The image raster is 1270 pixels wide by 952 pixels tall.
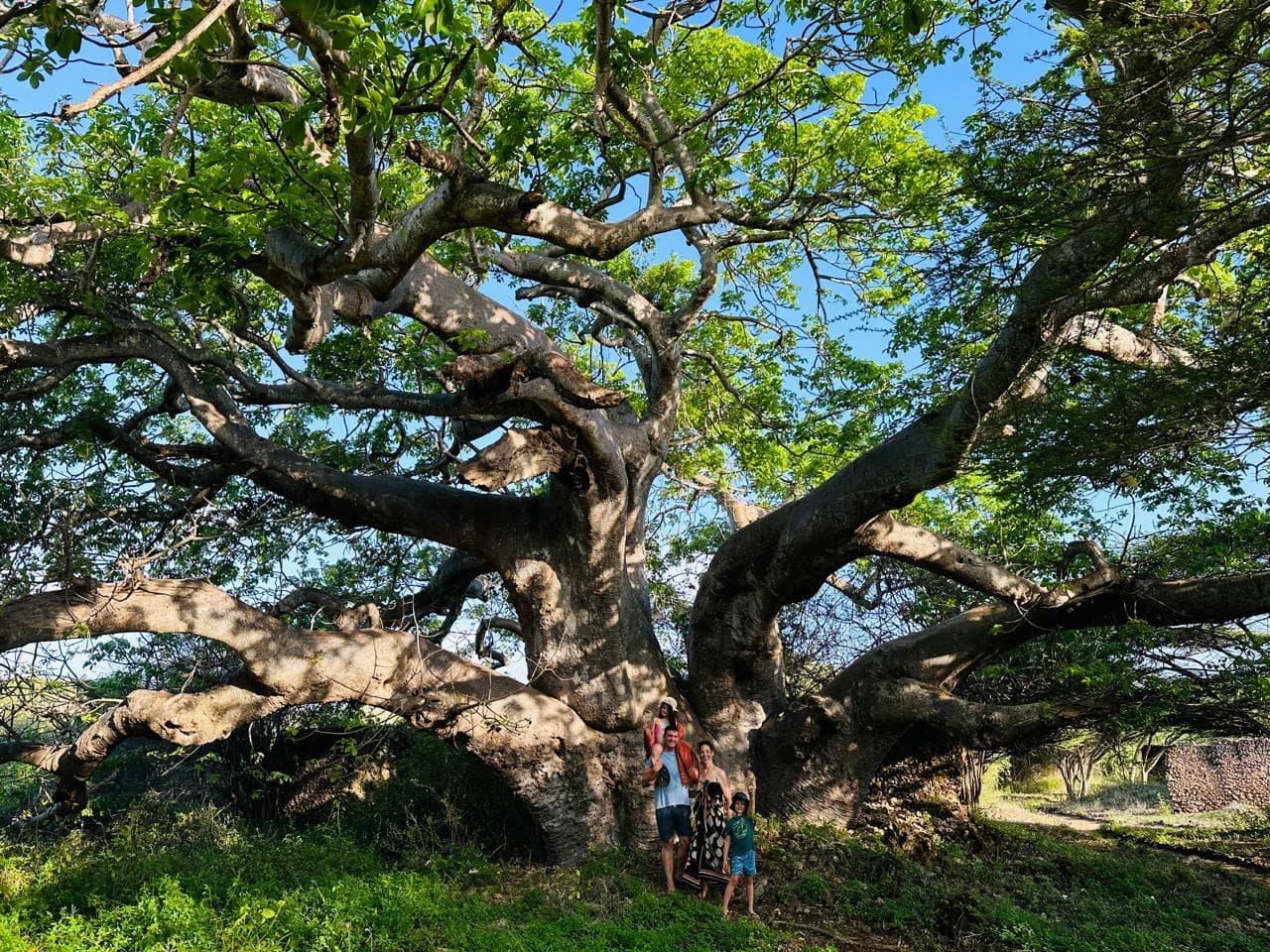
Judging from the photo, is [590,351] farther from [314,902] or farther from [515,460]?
[314,902]

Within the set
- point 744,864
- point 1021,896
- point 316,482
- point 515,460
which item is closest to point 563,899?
point 744,864

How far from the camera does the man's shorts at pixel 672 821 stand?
24.3 ft

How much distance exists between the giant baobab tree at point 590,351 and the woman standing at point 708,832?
1.54 m

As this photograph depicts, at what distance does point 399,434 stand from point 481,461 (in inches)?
138

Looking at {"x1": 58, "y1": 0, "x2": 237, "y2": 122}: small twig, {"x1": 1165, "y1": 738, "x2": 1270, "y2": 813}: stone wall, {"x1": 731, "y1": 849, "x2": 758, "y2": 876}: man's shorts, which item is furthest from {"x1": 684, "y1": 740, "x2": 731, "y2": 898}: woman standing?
{"x1": 1165, "y1": 738, "x2": 1270, "y2": 813}: stone wall

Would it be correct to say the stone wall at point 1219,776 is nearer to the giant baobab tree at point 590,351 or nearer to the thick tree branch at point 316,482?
the giant baobab tree at point 590,351

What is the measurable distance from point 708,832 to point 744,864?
47 centimetres

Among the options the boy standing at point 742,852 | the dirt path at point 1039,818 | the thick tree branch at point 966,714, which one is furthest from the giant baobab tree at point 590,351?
the dirt path at point 1039,818

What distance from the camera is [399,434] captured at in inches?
410

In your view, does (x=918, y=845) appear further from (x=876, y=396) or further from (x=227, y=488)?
(x=227, y=488)

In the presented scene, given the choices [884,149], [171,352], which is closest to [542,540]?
[171,352]

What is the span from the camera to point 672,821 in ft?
24.4

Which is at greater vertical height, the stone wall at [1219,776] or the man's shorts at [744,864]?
the man's shorts at [744,864]

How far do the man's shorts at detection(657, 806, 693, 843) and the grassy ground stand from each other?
0.52m
